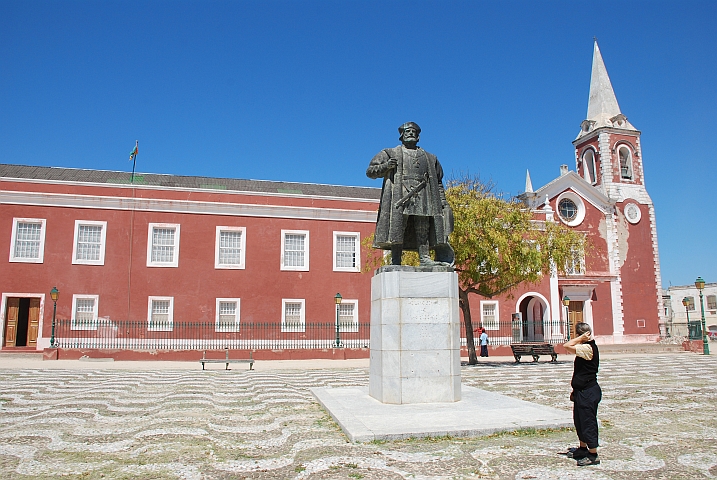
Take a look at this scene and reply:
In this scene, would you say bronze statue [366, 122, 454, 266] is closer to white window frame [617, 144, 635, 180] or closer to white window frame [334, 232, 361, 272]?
white window frame [334, 232, 361, 272]

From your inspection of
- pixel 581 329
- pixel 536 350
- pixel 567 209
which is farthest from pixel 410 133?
pixel 567 209

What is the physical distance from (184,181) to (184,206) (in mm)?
7067

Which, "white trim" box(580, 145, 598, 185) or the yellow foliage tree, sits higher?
"white trim" box(580, 145, 598, 185)

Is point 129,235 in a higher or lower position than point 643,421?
higher

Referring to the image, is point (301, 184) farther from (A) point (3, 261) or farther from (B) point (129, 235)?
(A) point (3, 261)

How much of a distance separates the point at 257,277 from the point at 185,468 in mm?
21487

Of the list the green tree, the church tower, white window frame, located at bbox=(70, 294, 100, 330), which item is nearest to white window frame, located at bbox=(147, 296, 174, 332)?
white window frame, located at bbox=(70, 294, 100, 330)

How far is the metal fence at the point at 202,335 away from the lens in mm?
23562

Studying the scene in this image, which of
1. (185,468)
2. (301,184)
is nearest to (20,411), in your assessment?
(185,468)

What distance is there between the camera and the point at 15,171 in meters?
28.7

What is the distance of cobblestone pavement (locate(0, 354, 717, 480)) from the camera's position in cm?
468

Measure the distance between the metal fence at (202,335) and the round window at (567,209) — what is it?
55.1ft

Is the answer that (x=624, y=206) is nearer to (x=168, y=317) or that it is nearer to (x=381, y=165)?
(x=168, y=317)

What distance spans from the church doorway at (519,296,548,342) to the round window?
6.47 metres
